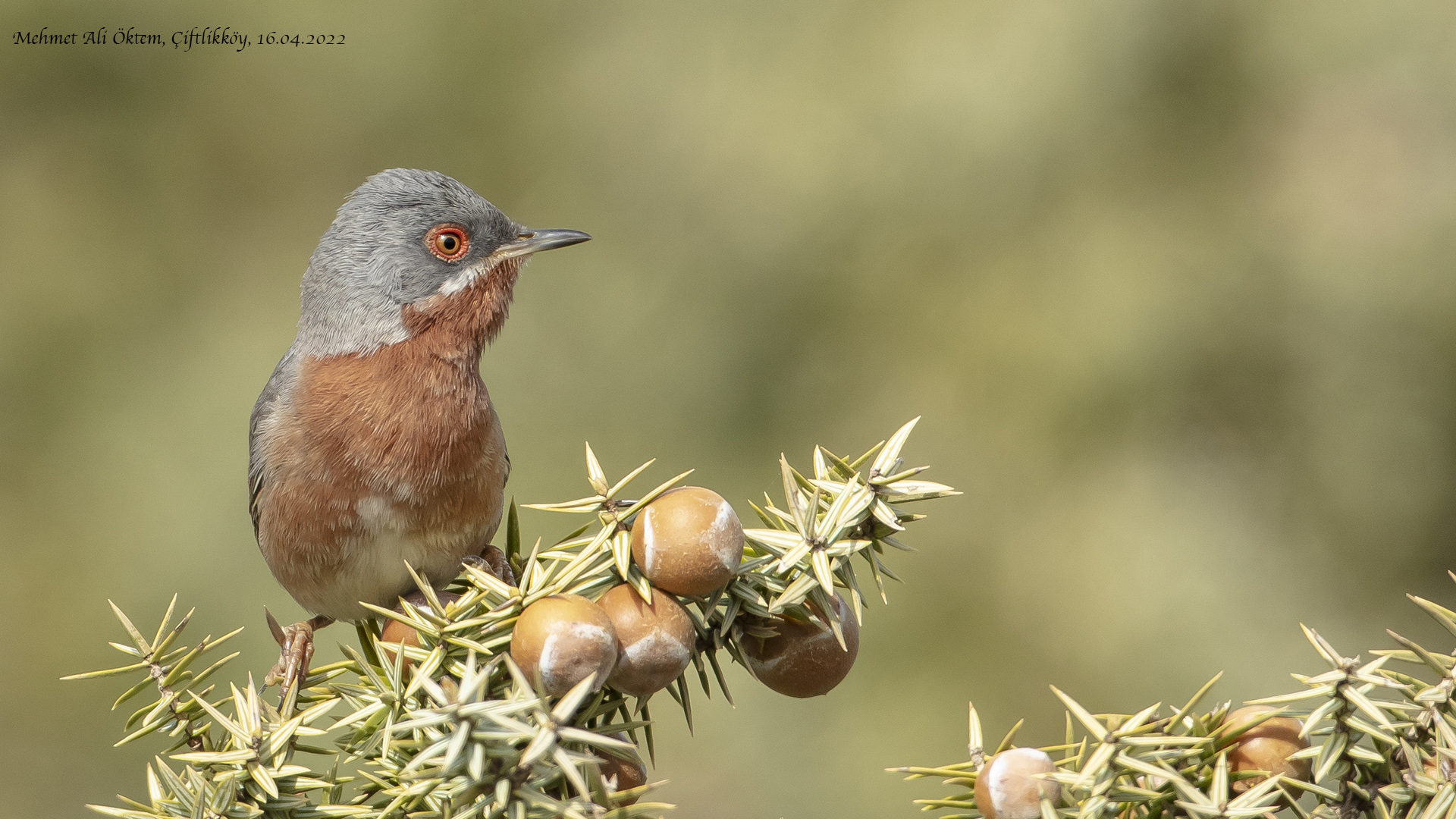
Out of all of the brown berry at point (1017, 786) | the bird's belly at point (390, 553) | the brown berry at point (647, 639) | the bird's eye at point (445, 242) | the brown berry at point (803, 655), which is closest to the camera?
the brown berry at point (1017, 786)

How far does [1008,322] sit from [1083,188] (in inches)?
31.7

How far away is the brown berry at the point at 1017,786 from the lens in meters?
1.56

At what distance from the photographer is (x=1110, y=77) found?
5.55 metres

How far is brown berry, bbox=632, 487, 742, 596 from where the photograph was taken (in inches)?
67.0

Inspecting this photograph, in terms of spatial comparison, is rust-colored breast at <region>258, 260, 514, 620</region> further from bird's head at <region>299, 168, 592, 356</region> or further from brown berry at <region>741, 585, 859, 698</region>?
brown berry at <region>741, 585, 859, 698</region>

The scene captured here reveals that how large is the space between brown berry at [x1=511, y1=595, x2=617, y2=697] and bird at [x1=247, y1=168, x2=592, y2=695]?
4.27 feet

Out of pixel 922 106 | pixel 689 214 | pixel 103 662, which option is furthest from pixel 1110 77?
pixel 103 662

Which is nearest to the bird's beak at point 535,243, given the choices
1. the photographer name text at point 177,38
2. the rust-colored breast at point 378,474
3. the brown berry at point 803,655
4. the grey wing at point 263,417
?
the rust-colored breast at point 378,474

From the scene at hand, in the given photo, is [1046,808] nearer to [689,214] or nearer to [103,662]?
[689,214]

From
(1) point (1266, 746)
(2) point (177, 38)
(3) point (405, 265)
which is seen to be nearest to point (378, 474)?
(3) point (405, 265)

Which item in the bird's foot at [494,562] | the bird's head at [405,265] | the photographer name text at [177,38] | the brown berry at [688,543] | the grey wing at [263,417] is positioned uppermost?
the photographer name text at [177,38]

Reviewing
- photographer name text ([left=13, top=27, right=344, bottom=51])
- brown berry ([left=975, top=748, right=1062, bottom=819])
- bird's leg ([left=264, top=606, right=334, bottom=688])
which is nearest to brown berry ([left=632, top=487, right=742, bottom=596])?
brown berry ([left=975, top=748, right=1062, bottom=819])

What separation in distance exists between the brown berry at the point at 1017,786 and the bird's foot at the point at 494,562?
171cm

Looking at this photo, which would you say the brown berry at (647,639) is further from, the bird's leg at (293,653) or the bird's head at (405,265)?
the bird's head at (405,265)
